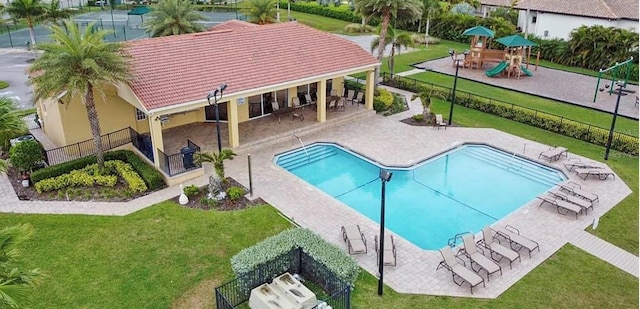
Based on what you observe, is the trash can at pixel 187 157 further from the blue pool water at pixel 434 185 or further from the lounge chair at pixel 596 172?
the lounge chair at pixel 596 172

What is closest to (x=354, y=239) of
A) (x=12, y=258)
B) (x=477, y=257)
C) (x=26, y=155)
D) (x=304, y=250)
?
(x=304, y=250)

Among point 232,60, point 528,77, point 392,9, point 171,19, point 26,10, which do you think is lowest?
point 528,77

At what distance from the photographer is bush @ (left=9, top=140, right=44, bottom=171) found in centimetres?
2047

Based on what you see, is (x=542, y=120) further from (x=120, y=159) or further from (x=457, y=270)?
(x=120, y=159)

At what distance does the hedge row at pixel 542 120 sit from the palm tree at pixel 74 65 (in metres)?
19.5

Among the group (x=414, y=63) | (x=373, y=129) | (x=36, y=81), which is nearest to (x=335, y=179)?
(x=373, y=129)

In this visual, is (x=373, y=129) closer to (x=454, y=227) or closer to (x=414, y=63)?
(x=454, y=227)

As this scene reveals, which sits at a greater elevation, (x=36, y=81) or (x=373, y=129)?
(x=36, y=81)

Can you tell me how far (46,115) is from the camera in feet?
78.5

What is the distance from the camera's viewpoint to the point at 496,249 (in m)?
16.0

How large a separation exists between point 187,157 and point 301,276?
824 cm

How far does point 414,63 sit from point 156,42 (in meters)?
22.9

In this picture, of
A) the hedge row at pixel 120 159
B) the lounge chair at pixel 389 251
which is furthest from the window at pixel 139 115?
the lounge chair at pixel 389 251

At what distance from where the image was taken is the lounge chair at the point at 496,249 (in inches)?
618
